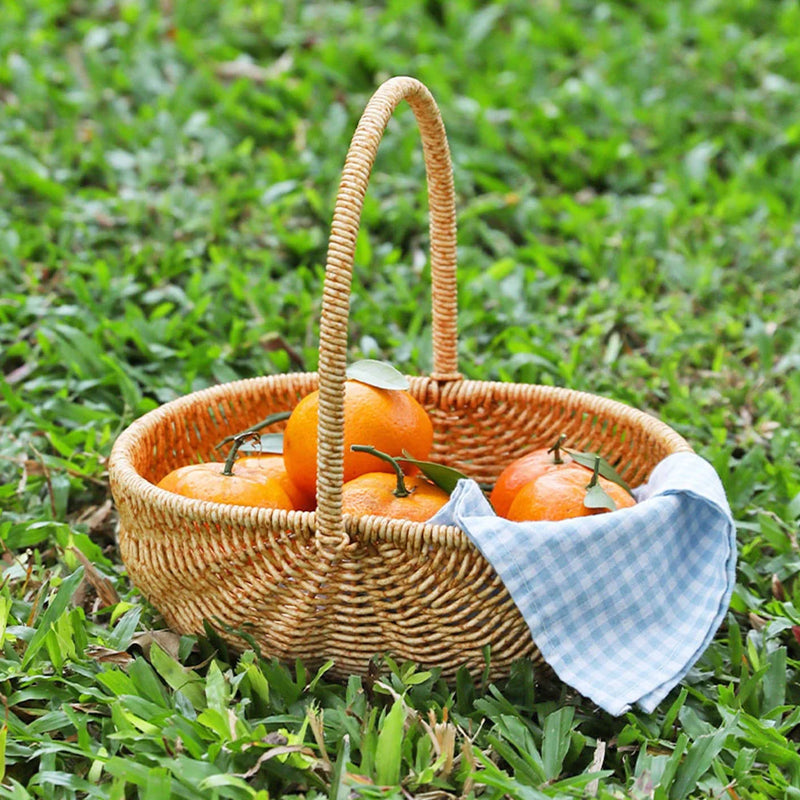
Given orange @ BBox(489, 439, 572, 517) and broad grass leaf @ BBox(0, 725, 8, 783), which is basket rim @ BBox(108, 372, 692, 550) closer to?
orange @ BBox(489, 439, 572, 517)

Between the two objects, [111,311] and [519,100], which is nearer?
[111,311]

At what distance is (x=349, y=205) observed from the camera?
152cm

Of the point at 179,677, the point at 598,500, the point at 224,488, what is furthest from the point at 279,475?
the point at 598,500

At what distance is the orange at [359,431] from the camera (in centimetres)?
178

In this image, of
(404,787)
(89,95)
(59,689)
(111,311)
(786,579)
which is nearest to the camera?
(404,787)

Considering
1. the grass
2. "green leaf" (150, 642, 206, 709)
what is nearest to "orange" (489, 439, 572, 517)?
the grass

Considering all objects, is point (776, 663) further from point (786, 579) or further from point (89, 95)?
point (89, 95)

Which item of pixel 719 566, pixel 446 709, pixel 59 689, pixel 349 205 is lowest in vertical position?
pixel 59 689

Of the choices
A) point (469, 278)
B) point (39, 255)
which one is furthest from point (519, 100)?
point (39, 255)

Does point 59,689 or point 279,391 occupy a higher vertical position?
point 279,391

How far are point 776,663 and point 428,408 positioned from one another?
0.78m

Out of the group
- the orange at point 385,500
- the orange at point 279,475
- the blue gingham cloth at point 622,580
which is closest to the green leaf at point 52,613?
the orange at point 279,475

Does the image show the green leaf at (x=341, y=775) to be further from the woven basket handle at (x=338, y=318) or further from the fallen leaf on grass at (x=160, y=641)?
the fallen leaf on grass at (x=160, y=641)

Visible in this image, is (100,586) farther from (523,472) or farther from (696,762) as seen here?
(696,762)
